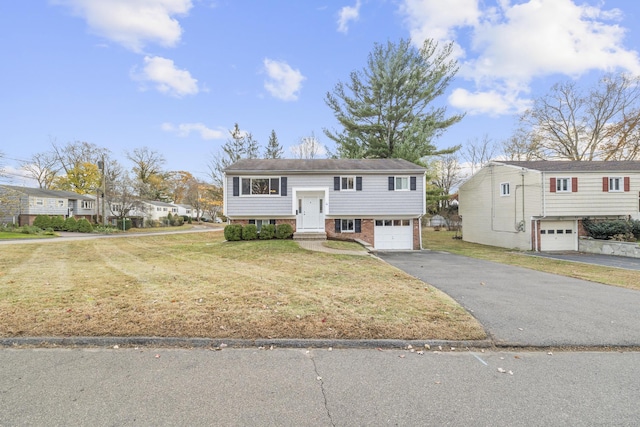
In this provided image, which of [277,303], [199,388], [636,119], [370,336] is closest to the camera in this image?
[199,388]

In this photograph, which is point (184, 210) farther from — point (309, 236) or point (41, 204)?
point (309, 236)

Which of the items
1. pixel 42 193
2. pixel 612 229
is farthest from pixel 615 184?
pixel 42 193

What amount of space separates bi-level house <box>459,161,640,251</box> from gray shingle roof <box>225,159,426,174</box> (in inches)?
288

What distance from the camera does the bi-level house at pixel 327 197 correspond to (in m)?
18.6

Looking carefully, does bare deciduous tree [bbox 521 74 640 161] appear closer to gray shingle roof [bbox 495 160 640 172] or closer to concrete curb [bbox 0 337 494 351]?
gray shingle roof [bbox 495 160 640 172]

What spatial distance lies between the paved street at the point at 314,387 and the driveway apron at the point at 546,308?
0.52 m

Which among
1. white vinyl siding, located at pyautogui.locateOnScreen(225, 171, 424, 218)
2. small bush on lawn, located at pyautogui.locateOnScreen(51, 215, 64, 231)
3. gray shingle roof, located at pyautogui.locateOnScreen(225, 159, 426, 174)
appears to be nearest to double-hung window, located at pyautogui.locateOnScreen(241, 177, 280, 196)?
gray shingle roof, located at pyautogui.locateOnScreen(225, 159, 426, 174)

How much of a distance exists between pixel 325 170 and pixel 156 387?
1642 centimetres

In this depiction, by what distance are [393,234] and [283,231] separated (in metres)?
7.33

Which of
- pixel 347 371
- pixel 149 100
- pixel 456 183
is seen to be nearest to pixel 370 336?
pixel 347 371

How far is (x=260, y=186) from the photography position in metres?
18.9

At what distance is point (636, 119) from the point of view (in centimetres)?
2528

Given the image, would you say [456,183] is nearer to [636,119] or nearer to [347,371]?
[636,119]

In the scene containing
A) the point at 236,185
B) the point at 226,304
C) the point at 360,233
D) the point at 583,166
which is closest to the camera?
the point at 226,304
